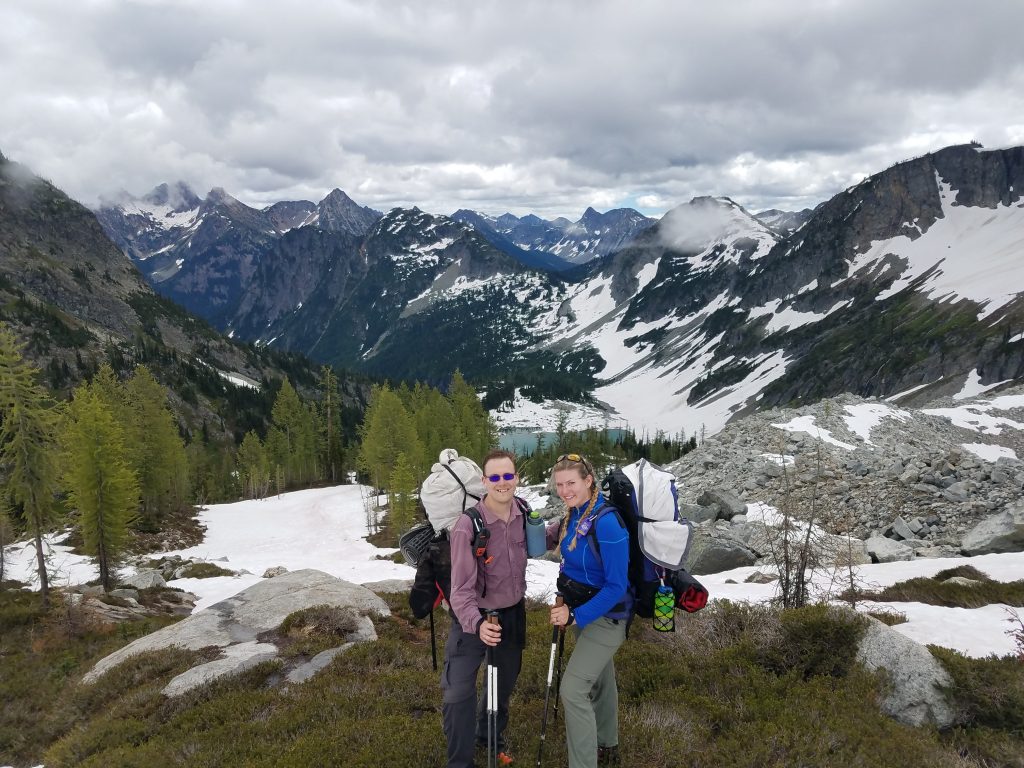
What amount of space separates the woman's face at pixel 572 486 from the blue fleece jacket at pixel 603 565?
A: 0.64 ft

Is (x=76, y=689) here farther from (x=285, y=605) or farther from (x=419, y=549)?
(x=419, y=549)

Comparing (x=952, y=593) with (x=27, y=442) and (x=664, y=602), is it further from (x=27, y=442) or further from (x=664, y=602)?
(x=27, y=442)

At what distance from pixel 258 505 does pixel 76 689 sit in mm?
53652

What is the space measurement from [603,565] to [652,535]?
61cm

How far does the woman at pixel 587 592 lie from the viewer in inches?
223

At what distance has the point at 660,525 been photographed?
576 centimetres

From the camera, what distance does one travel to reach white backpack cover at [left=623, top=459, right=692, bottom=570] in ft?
18.8

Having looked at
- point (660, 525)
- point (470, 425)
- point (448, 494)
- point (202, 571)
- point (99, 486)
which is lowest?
point (202, 571)

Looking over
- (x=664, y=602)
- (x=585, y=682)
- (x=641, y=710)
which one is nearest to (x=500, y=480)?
(x=664, y=602)

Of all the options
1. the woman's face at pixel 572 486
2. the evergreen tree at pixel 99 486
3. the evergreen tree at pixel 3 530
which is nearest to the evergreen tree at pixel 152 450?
the evergreen tree at pixel 3 530

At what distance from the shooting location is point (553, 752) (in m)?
6.81

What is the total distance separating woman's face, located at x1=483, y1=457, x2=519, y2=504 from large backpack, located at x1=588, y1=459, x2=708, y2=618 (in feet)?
3.23

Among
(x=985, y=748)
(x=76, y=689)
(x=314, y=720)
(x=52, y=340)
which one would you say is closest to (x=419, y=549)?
(x=314, y=720)

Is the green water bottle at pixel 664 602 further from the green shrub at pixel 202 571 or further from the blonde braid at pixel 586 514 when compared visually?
the green shrub at pixel 202 571
